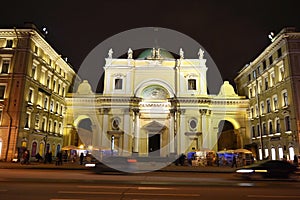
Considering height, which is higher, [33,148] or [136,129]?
[136,129]

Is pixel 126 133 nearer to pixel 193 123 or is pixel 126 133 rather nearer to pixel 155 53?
pixel 193 123

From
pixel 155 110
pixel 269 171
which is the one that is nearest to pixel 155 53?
pixel 155 110

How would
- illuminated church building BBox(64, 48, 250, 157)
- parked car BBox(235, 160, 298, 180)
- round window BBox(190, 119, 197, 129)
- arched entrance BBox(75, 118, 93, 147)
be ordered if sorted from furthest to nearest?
arched entrance BBox(75, 118, 93, 147) < round window BBox(190, 119, 197, 129) < illuminated church building BBox(64, 48, 250, 157) < parked car BBox(235, 160, 298, 180)

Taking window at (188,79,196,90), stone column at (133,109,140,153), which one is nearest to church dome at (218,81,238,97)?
window at (188,79,196,90)

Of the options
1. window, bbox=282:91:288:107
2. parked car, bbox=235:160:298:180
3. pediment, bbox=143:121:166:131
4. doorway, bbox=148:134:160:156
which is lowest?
parked car, bbox=235:160:298:180

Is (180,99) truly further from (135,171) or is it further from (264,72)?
(135,171)

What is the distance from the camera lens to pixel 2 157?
31.5 m

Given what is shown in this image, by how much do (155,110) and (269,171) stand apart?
1232 inches

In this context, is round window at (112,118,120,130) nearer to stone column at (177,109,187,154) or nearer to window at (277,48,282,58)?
stone column at (177,109,187,154)

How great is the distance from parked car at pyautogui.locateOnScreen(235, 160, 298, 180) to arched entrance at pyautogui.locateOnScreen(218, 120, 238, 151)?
3161 centimetres

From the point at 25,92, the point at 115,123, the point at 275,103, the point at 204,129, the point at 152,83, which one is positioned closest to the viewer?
the point at 25,92

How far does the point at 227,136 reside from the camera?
174ft

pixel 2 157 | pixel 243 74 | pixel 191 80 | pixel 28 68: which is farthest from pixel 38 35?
pixel 243 74

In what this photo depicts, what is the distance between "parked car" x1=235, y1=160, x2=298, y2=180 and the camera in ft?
57.2
